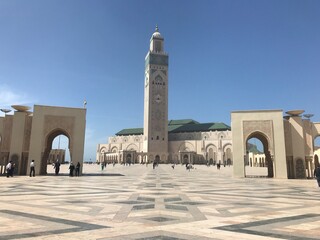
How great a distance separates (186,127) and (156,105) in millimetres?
14773

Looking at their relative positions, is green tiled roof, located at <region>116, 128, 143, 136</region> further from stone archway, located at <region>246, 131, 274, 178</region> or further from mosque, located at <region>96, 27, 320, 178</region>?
stone archway, located at <region>246, 131, 274, 178</region>

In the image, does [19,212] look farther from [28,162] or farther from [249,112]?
[249,112]

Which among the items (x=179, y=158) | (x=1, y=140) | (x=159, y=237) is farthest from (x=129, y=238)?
(x=179, y=158)

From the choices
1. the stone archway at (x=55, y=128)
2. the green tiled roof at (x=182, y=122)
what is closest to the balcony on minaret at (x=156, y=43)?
the green tiled roof at (x=182, y=122)

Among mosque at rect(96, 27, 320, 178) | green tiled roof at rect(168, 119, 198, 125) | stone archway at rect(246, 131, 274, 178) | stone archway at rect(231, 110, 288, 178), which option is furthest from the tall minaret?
stone archway at rect(231, 110, 288, 178)

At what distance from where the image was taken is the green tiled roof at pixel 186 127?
255 feet

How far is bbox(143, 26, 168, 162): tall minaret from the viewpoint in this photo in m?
70.9

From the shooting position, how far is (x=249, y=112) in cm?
1909

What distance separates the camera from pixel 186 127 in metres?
82.0

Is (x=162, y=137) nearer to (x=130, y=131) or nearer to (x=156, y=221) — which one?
(x=130, y=131)

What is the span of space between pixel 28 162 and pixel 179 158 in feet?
180

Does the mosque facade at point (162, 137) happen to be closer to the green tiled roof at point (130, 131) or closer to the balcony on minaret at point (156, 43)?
the balcony on minaret at point (156, 43)

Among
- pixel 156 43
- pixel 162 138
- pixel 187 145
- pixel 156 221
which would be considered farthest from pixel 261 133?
pixel 156 43

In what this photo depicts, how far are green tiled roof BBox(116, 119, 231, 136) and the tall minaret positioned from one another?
10.9 meters
